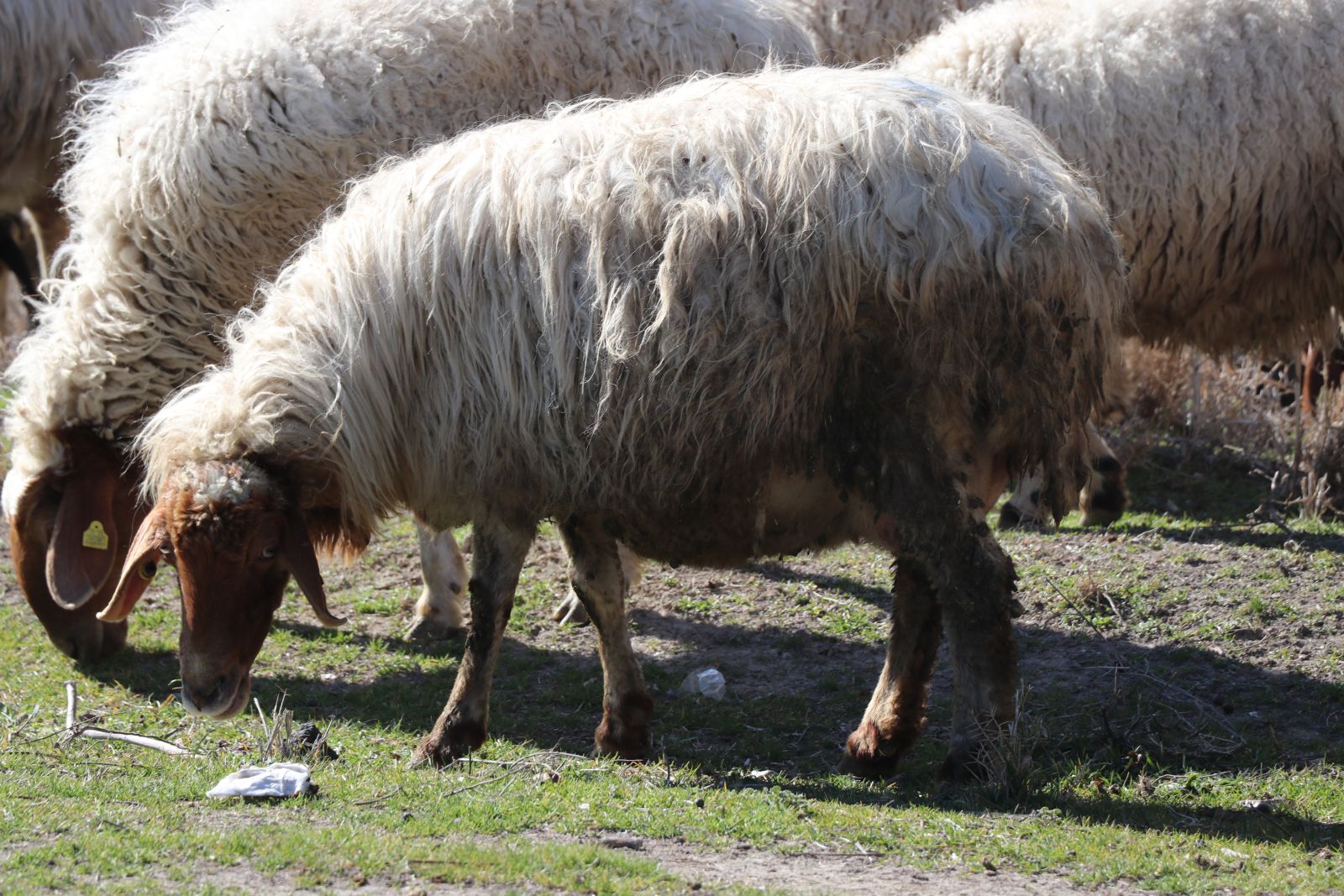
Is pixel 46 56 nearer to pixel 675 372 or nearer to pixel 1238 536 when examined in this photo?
pixel 675 372

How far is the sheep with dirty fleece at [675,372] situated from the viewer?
431 cm

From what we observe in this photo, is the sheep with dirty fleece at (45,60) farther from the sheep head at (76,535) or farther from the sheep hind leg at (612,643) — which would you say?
the sheep hind leg at (612,643)

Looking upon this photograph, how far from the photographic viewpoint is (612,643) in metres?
5.02

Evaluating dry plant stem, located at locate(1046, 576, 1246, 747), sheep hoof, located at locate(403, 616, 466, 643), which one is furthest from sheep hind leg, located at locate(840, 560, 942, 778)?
sheep hoof, located at locate(403, 616, 466, 643)

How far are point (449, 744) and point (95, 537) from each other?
6.79 feet

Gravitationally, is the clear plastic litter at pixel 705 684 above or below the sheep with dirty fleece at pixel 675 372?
below

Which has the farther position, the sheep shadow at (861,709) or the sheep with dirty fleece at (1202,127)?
the sheep with dirty fleece at (1202,127)

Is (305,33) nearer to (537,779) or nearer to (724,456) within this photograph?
(724,456)

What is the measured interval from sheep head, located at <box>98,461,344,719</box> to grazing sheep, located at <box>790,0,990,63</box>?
3969 mm

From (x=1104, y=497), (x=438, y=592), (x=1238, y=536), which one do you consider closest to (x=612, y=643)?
(x=438, y=592)

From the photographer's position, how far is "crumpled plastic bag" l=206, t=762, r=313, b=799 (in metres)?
4.29

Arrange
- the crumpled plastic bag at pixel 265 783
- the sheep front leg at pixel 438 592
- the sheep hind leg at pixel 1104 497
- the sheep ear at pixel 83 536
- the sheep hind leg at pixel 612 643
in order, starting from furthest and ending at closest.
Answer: the sheep hind leg at pixel 1104 497
the sheep front leg at pixel 438 592
the sheep ear at pixel 83 536
the sheep hind leg at pixel 612 643
the crumpled plastic bag at pixel 265 783

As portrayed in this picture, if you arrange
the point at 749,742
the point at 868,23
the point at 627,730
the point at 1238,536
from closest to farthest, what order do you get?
the point at 627,730, the point at 749,742, the point at 1238,536, the point at 868,23

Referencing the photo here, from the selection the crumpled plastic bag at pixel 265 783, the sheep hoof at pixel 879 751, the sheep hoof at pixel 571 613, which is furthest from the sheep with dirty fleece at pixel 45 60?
the sheep hoof at pixel 879 751
